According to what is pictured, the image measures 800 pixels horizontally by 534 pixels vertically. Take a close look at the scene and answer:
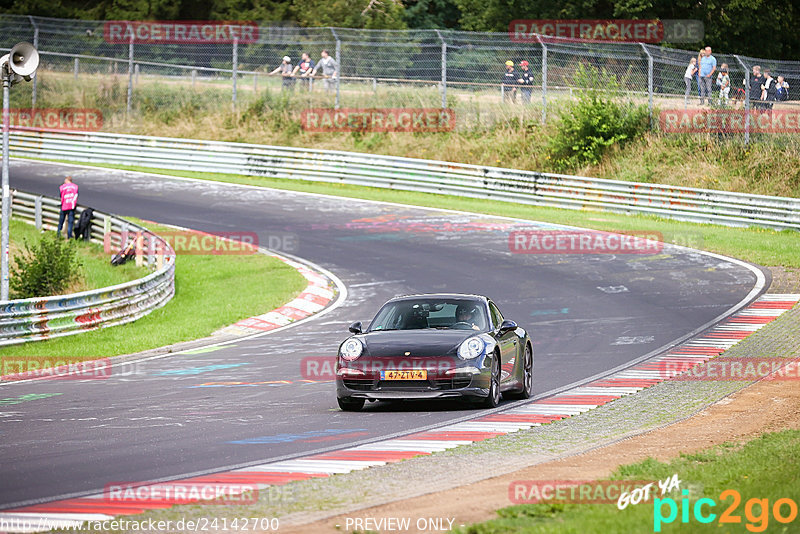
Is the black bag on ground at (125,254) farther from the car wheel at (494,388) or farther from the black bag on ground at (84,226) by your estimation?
the car wheel at (494,388)

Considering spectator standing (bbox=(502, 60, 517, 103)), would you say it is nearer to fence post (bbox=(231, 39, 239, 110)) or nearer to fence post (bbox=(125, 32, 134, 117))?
fence post (bbox=(231, 39, 239, 110))

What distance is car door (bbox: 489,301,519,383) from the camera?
1235 cm

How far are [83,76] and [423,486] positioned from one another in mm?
40697

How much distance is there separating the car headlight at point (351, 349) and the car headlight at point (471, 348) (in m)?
1.09

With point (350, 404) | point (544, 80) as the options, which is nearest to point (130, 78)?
point (544, 80)

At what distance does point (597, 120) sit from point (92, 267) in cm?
1766

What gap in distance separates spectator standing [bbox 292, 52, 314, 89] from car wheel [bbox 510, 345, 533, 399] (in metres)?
27.6

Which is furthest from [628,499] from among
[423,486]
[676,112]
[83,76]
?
[83,76]

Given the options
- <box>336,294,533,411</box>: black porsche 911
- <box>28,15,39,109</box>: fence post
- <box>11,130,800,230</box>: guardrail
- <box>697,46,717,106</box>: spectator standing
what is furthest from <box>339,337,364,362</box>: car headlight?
<box>28,15,39,109</box>: fence post

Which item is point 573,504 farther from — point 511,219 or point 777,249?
point 511,219

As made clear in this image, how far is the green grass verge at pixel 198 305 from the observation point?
1842 cm

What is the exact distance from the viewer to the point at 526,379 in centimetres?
1325

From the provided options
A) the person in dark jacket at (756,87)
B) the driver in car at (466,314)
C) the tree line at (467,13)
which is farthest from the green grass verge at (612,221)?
the tree line at (467,13)

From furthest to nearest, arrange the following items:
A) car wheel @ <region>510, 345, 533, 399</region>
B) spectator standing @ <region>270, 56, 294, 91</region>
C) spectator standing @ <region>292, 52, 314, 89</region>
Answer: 1. spectator standing @ <region>270, 56, 294, 91</region>
2. spectator standing @ <region>292, 52, 314, 89</region>
3. car wheel @ <region>510, 345, 533, 399</region>
